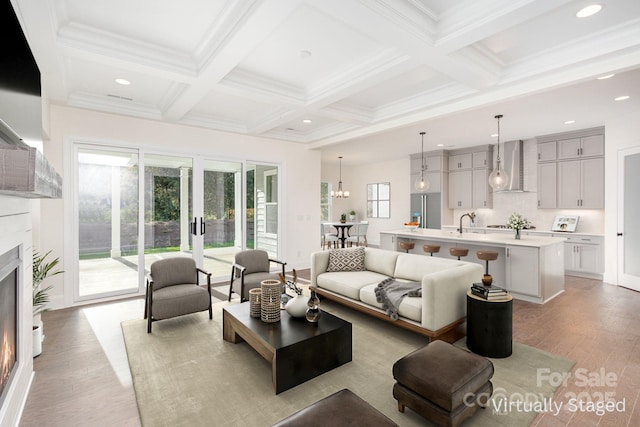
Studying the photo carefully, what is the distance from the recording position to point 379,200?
11.0m

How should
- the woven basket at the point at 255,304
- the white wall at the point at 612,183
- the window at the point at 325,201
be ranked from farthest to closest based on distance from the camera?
the window at the point at 325,201 → the white wall at the point at 612,183 → the woven basket at the point at 255,304

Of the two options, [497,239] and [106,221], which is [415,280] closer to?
[497,239]

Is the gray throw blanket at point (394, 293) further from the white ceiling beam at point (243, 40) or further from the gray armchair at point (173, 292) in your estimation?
the white ceiling beam at point (243, 40)

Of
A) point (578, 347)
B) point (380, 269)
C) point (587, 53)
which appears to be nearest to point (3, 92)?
point (380, 269)

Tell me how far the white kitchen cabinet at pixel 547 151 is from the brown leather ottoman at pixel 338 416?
23.7 feet

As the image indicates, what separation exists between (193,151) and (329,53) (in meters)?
Answer: 3.29

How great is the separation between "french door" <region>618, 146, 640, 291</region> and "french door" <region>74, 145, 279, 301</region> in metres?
6.39

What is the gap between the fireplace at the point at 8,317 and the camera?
5.68ft

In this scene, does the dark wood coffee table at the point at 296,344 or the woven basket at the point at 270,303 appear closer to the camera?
the dark wood coffee table at the point at 296,344

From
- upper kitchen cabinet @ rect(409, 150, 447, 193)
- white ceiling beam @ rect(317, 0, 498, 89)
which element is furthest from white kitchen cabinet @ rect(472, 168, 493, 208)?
white ceiling beam @ rect(317, 0, 498, 89)

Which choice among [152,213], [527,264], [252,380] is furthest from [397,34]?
[152,213]

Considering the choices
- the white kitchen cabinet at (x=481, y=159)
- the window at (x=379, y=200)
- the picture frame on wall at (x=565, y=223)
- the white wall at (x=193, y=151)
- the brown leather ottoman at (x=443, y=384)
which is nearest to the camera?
the brown leather ottoman at (x=443, y=384)

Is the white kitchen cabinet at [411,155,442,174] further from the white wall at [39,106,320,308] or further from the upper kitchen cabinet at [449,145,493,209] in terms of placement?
the white wall at [39,106,320,308]

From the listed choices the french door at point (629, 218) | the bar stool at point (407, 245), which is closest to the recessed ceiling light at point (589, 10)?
the french door at point (629, 218)
